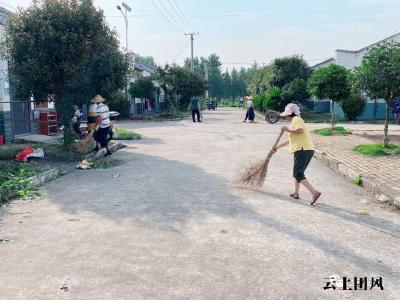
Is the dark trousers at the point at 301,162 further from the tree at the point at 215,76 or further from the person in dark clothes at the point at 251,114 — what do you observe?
the tree at the point at 215,76

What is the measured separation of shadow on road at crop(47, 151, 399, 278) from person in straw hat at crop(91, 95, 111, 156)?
219 cm

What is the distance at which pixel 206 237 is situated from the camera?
4762 millimetres

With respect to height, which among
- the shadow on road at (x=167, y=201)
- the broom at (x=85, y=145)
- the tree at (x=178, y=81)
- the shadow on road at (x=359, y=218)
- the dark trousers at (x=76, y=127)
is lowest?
the shadow on road at (x=359, y=218)

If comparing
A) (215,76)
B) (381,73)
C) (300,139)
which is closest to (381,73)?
(381,73)

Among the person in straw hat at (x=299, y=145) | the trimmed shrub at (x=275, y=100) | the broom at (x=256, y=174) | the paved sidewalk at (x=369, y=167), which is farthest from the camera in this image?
the trimmed shrub at (x=275, y=100)

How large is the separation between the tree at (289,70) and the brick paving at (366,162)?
61.2 ft

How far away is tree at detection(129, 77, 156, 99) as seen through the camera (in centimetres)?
2902

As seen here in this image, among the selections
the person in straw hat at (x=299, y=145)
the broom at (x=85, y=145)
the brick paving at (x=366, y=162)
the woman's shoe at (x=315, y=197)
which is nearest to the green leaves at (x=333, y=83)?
the brick paving at (x=366, y=162)

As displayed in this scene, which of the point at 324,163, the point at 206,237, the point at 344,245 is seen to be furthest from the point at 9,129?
the point at 344,245

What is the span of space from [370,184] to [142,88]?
23333 mm

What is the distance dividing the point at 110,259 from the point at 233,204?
2.58 m

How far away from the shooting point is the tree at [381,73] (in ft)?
36.6

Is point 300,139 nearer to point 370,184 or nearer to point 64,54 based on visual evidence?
point 370,184

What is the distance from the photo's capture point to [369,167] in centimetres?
916
